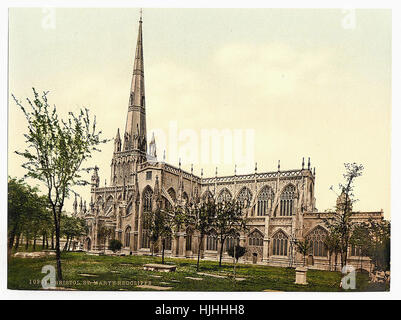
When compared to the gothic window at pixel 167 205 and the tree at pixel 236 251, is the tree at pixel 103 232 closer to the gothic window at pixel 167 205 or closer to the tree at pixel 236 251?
the gothic window at pixel 167 205

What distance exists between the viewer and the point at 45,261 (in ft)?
39.6

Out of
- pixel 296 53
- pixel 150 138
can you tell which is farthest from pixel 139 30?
pixel 296 53

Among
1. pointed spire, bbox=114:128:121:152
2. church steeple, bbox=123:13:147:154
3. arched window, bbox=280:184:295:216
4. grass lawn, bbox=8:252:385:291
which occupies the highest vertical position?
church steeple, bbox=123:13:147:154

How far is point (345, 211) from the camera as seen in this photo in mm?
11891

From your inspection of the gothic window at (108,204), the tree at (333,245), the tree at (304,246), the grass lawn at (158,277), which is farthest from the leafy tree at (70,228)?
the tree at (333,245)

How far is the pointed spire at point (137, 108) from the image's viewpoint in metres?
12.3

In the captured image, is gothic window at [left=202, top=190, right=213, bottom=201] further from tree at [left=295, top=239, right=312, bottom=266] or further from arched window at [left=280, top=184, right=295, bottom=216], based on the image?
tree at [left=295, top=239, right=312, bottom=266]

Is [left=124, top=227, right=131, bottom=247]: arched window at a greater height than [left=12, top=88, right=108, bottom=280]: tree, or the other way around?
[left=12, top=88, right=108, bottom=280]: tree

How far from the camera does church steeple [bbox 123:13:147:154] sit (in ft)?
40.3

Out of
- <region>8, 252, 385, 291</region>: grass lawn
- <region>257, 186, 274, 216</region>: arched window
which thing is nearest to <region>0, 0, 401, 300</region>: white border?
<region>8, 252, 385, 291</region>: grass lawn

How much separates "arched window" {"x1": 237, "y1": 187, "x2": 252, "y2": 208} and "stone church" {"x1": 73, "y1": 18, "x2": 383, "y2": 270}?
0.02 metres

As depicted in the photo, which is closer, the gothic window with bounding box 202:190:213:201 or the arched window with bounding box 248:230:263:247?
the arched window with bounding box 248:230:263:247

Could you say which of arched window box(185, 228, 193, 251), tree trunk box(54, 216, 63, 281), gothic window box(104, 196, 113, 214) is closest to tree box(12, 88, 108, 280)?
tree trunk box(54, 216, 63, 281)

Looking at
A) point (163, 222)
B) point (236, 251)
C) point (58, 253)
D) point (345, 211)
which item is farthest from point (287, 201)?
point (58, 253)
